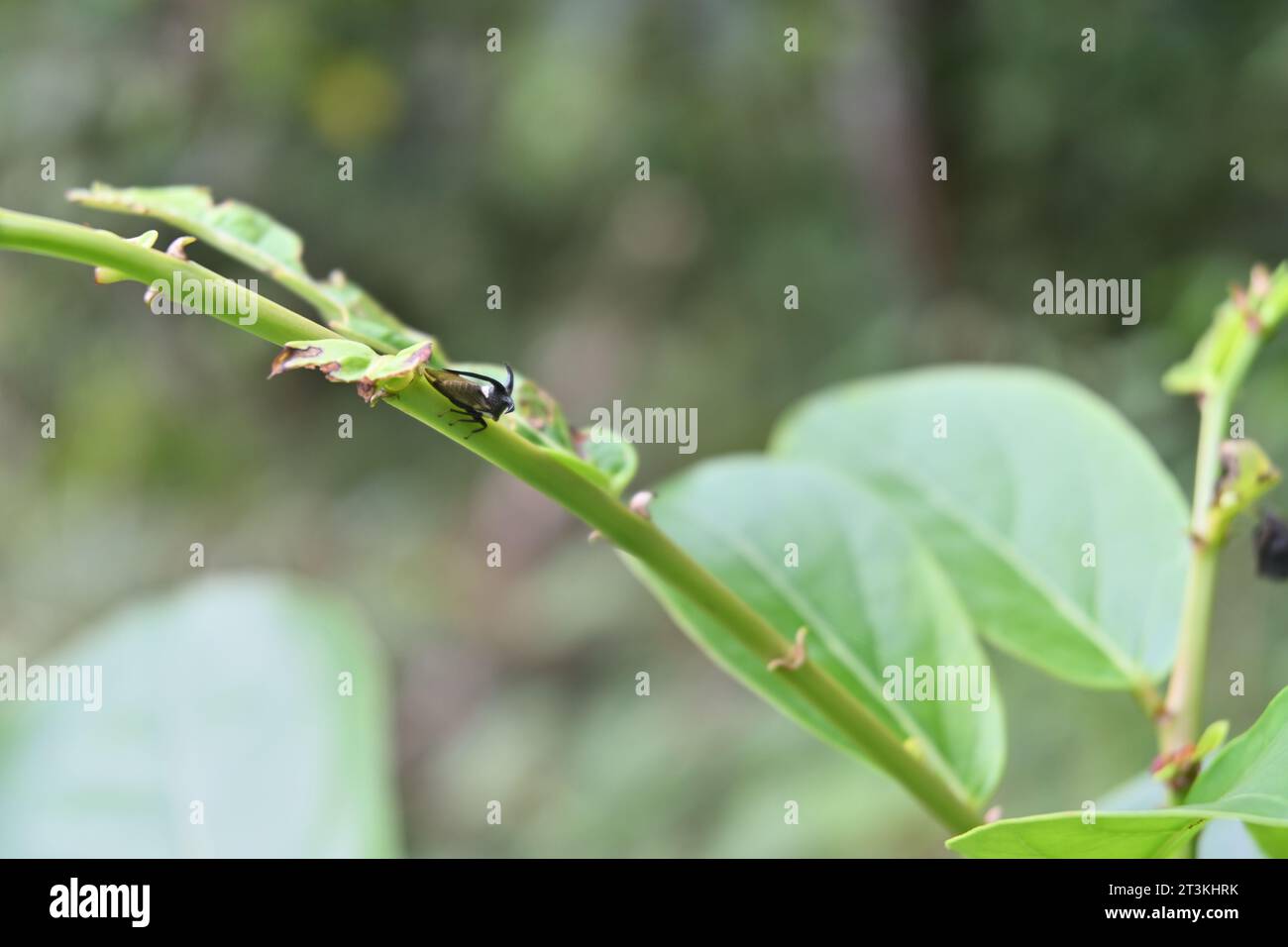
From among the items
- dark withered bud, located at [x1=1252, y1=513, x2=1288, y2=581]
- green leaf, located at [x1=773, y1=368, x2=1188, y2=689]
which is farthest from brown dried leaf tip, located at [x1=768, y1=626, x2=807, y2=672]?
dark withered bud, located at [x1=1252, y1=513, x2=1288, y2=581]

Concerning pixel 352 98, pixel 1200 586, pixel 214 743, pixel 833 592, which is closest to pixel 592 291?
pixel 352 98

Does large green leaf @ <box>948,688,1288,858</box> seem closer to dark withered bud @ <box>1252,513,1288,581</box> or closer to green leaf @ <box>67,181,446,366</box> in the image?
dark withered bud @ <box>1252,513,1288,581</box>

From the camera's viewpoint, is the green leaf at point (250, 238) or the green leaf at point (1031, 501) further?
the green leaf at point (1031, 501)

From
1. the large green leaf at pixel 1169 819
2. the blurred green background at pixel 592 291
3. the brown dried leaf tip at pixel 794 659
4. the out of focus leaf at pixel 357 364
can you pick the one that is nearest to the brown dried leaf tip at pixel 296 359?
the out of focus leaf at pixel 357 364

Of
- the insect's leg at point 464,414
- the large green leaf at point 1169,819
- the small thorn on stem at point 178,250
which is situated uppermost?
the small thorn on stem at point 178,250

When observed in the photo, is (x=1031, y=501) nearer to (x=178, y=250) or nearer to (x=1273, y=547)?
(x=1273, y=547)

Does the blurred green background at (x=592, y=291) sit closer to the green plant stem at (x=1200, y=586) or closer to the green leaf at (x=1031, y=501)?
the green leaf at (x=1031, y=501)
